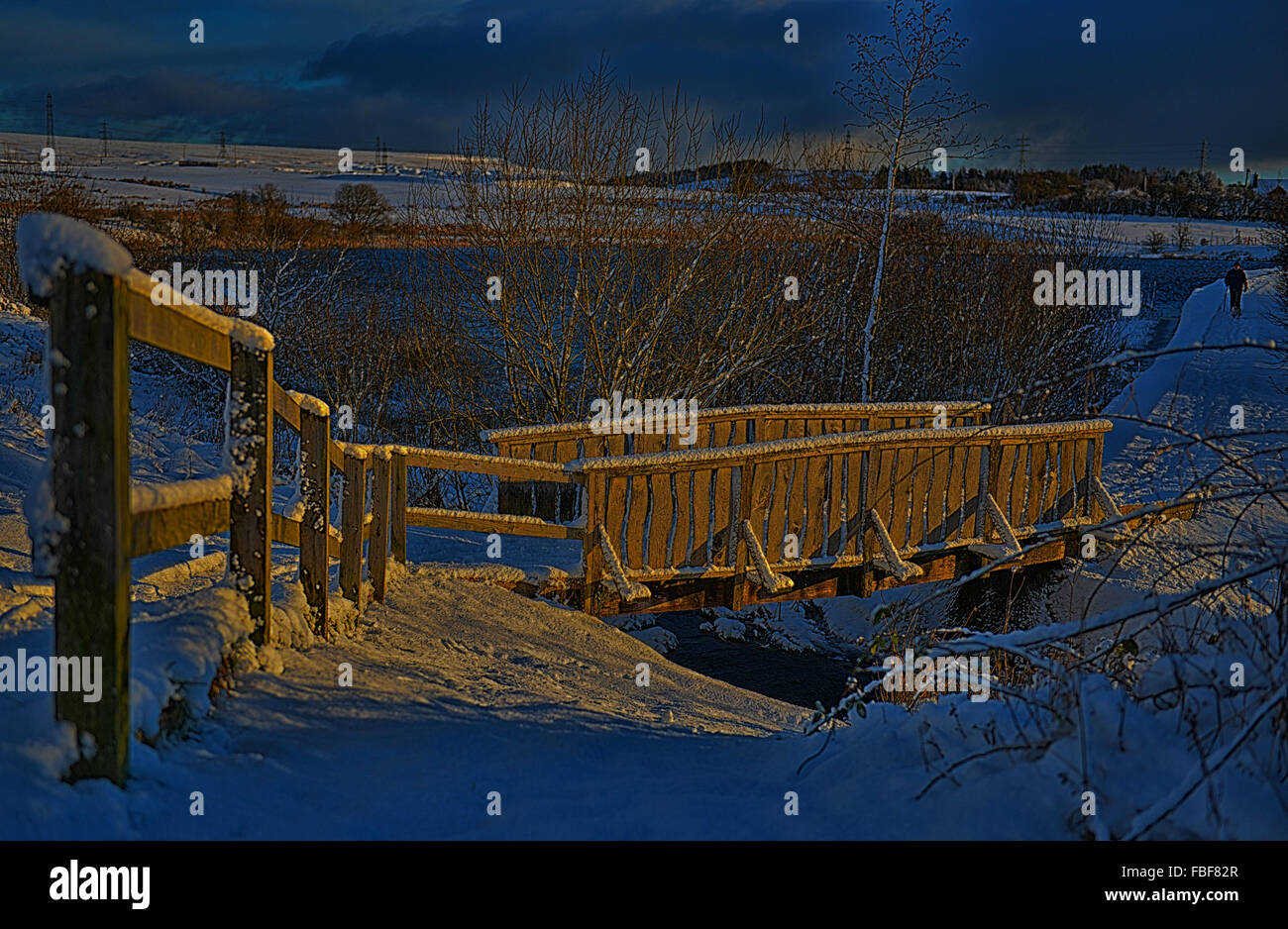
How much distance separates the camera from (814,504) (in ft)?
36.3

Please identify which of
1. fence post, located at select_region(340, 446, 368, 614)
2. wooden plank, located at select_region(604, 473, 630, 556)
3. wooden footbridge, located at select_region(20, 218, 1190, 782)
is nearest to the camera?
wooden footbridge, located at select_region(20, 218, 1190, 782)

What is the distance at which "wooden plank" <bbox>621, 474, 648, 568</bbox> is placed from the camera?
9.95 meters

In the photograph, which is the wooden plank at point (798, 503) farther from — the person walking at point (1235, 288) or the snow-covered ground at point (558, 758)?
the person walking at point (1235, 288)

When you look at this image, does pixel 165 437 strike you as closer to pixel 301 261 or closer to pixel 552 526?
pixel 552 526

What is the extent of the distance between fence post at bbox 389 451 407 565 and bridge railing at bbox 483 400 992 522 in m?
2.58

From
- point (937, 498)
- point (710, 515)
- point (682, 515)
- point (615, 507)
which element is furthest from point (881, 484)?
point (615, 507)

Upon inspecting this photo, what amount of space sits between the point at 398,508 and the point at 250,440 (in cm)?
409

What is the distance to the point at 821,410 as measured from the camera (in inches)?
525

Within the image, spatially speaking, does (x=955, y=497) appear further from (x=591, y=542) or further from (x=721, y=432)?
(x=591, y=542)

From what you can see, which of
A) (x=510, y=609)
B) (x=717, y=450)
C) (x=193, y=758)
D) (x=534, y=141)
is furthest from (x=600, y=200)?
(x=193, y=758)

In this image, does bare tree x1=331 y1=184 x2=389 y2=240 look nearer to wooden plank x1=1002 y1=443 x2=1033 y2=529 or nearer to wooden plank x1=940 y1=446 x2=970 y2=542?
wooden plank x1=940 y1=446 x2=970 y2=542

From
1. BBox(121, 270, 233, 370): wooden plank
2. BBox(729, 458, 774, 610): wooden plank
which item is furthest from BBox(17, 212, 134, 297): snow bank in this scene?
BBox(729, 458, 774, 610): wooden plank

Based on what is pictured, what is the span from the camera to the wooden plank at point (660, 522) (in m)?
10.1

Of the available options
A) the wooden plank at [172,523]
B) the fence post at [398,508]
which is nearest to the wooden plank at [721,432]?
the fence post at [398,508]
